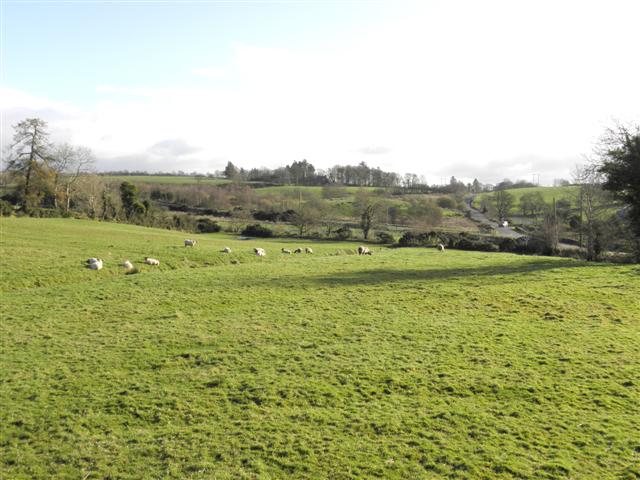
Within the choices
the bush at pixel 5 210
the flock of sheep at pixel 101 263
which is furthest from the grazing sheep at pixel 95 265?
the bush at pixel 5 210

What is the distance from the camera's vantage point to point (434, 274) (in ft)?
83.2

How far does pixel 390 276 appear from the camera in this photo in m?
24.6

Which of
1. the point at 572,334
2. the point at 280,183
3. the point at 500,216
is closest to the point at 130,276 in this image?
the point at 572,334

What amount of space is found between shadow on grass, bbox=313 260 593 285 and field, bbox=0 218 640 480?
7.45ft

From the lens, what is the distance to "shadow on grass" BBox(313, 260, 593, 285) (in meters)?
23.3

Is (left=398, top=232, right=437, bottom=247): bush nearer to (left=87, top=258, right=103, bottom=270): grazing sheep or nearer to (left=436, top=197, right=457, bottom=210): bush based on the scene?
(left=87, top=258, right=103, bottom=270): grazing sheep

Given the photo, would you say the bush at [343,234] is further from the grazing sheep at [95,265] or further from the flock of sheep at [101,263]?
the grazing sheep at [95,265]

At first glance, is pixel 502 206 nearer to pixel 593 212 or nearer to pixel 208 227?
pixel 593 212

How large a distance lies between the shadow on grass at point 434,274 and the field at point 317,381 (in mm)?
2269

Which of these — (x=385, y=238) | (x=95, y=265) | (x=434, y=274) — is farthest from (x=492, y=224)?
(x=95, y=265)

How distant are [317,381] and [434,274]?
652 inches

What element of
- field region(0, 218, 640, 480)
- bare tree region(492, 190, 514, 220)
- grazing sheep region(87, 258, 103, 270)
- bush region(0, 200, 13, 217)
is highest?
bare tree region(492, 190, 514, 220)

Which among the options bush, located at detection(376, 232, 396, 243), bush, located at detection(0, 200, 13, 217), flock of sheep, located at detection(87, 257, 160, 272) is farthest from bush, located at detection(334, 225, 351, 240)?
flock of sheep, located at detection(87, 257, 160, 272)

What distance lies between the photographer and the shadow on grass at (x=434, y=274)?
23.3 m
